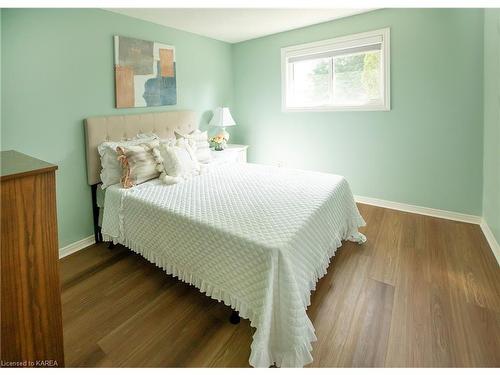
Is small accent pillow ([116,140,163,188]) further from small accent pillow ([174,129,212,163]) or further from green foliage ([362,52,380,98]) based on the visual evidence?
green foliage ([362,52,380,98])

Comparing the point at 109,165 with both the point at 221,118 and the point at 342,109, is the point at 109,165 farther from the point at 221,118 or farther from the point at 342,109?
the point at 342,109

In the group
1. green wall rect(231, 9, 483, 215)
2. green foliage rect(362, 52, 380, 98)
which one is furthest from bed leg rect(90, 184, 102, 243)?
green foliage rect(362, 52, 380, 98)

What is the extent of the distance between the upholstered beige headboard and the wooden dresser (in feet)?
5.27

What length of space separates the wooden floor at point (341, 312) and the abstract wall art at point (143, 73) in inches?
63.6

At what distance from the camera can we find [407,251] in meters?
2.42

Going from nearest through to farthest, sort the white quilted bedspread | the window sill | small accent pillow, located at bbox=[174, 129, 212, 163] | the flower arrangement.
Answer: the white quilted bedspread → small accent pillow, located at bbox=[174, 129, 212, 163] → the window sill → the flower arrangement

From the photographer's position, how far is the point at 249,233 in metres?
1.56

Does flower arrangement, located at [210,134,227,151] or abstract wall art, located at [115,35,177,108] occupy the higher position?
abstract wall art, located at [115,35,177,108]

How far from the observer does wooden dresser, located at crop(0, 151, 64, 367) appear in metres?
0.94

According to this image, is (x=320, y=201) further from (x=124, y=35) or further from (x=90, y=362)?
(x=124, y=35)

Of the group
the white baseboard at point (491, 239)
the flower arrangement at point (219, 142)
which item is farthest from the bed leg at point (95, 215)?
the white baseboard at point (491, 239)

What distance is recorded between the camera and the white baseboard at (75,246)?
99.3 inches

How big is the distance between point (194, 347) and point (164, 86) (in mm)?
2790

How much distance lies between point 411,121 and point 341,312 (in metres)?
2.38
